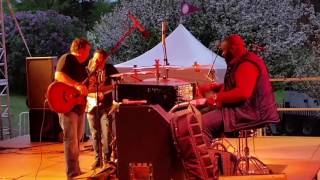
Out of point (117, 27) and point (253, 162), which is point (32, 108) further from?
point (117, 27)

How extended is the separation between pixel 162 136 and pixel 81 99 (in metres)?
1.34

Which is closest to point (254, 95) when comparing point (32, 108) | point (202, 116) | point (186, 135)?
point (202, 116)

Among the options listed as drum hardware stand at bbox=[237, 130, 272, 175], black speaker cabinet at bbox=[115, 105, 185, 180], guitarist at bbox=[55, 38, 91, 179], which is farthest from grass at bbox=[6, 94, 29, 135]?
black speaker cabinet at bbox=[115, 105, 185, 180]

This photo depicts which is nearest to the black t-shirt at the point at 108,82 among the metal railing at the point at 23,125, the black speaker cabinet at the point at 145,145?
the black speaker cabinet at the point at 145,145

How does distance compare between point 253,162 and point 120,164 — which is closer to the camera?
point 120,164

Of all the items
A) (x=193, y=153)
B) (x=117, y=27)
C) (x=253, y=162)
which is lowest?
(x=253, y=162)

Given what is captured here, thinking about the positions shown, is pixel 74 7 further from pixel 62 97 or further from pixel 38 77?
pixel 62 97

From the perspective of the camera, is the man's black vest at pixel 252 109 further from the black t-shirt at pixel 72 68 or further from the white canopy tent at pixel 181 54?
the white canopy tent at pixel 181 54

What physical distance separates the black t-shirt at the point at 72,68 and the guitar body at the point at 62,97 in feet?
0.38

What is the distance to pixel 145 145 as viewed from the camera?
13.7 feet

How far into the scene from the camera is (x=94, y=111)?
234 inches

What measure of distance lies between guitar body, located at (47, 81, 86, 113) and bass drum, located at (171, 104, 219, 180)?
52.2 inches

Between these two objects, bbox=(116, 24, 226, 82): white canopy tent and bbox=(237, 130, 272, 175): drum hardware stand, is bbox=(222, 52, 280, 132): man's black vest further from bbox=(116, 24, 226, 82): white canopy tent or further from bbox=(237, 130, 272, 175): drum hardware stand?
bbox=(116, 24, 226, 82): white canopy tent

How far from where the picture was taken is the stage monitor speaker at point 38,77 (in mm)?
8398
